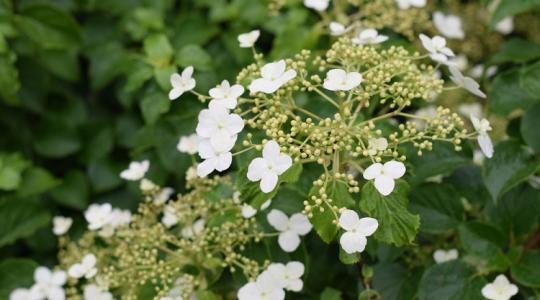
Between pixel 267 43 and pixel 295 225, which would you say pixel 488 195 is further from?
pixel 267 43

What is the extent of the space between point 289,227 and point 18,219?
840 millimetres

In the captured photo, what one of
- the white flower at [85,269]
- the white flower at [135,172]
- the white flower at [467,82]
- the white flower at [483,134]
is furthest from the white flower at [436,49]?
the white flower at [85,269]

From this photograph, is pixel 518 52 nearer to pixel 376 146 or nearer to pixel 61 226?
pixel 376 146

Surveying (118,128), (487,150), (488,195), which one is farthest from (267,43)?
(487,150)

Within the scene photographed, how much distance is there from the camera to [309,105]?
5.34ft

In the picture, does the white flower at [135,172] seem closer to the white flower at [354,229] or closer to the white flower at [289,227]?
the white flower at [289,227]

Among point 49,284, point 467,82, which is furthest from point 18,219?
point 467,82

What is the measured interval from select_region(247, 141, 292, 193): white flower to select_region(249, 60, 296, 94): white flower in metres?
0.10

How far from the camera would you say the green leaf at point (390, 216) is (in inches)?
48.6

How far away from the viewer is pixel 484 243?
152cm

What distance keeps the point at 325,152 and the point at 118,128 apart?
3.34 ft

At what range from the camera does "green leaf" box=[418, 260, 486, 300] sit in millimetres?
1461

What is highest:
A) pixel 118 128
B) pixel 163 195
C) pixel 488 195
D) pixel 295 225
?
pixel 118 128

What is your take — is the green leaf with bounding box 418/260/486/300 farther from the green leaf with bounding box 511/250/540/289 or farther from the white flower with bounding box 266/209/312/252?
the white flower with bounding box 266/209/312/252
